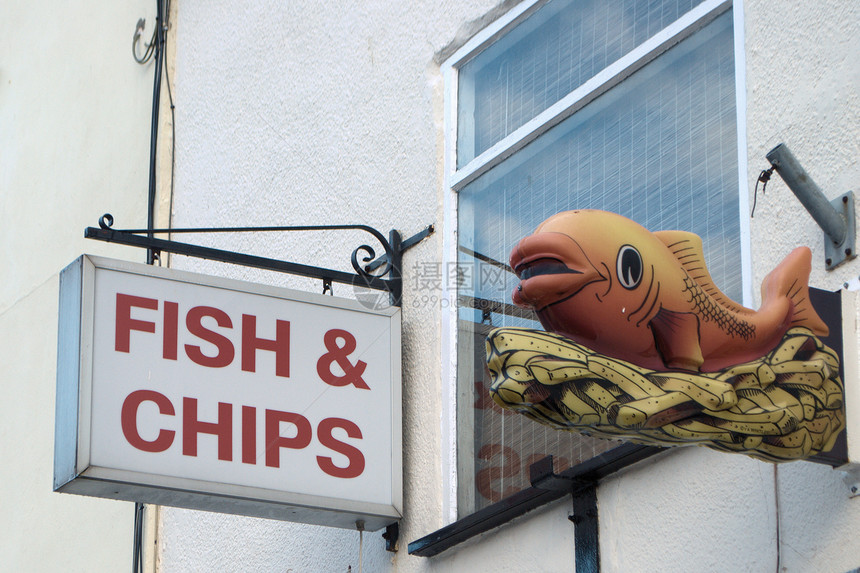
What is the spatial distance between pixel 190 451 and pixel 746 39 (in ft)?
7.48

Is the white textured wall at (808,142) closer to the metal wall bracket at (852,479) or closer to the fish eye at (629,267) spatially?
the metal wall bracket at (852,479)

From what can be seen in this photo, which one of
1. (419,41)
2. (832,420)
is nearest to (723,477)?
(832,420)

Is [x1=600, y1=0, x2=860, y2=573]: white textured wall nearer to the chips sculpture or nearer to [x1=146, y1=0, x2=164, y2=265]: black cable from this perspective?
the chips sculpture

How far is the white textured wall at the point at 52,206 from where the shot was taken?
755 centimetres

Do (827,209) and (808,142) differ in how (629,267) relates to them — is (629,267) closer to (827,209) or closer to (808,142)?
(827,209)

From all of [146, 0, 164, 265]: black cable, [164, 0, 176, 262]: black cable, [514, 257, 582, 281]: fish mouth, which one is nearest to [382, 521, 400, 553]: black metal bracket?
[514, 257, 582, 281]: fish mouth

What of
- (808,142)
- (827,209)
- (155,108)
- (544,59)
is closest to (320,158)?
(544,59)

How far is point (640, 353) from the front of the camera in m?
3.03

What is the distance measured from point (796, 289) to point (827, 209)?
315 millimetres

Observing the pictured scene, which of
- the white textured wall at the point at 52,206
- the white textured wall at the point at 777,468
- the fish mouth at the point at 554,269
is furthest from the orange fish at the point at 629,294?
the white textured wall at the point at 52,206

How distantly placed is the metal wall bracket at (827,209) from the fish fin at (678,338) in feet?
2.05

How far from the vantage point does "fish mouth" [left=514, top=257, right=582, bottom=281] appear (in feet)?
9.46

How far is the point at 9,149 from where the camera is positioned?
965 centimetres

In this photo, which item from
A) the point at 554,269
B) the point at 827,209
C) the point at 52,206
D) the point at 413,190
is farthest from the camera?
the point at 52,206
